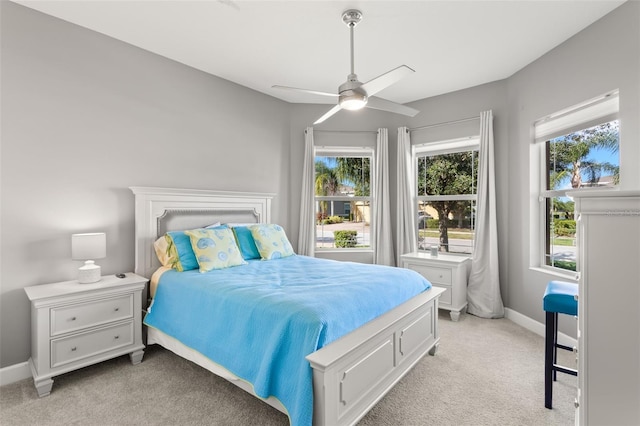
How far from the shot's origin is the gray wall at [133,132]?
242cm

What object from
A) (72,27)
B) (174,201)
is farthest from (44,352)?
(72,27)

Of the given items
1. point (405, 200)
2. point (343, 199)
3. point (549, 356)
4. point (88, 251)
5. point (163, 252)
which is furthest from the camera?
point (343, 199)

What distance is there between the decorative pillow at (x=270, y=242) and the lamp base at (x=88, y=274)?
1.42 metres

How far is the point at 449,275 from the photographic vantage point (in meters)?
3.78

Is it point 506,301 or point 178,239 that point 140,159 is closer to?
point 178,239

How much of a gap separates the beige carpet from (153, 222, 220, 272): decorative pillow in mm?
812

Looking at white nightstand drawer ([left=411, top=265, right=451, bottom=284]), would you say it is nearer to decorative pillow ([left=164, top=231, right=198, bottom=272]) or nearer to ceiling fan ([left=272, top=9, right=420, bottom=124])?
ceiling fan ([left=272, top=9, right=420, bottom=124])

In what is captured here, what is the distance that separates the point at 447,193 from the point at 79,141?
4.21 m

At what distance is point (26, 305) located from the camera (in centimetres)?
248

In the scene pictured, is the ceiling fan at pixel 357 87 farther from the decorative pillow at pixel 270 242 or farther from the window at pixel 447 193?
the window at pixel 447 193

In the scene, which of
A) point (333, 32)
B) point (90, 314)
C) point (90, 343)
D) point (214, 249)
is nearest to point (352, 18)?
point (333, 32)

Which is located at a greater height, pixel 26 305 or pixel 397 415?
pixel 26 305

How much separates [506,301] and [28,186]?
16.0 feet

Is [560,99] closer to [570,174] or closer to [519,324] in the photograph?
[570,174]
